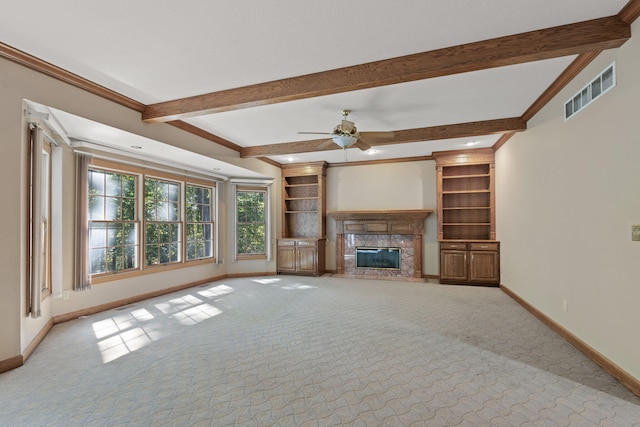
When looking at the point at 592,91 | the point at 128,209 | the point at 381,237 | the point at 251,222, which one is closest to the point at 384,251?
the point at 381,237

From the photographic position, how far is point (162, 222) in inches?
221

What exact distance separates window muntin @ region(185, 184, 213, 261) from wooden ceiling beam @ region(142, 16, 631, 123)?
2898 millimetres

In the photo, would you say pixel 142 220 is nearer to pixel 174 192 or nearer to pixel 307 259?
pixel 174 192

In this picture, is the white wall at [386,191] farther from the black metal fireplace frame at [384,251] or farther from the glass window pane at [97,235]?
the glass window pane at [97,235]

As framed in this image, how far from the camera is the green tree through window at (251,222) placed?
7.33 meters

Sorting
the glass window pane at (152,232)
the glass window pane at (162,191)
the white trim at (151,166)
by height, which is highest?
the white trim at (151,166)

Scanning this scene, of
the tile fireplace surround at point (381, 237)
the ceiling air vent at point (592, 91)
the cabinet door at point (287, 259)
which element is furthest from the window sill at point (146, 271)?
the ceiling air vent at point (592, 91)

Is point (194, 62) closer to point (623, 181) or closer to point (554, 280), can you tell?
point (623, 181)

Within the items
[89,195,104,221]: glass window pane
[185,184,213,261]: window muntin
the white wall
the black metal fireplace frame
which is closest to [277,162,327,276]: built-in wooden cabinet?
the white wall

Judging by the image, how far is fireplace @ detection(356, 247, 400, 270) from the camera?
7285 millimetres

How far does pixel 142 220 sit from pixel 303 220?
394 centimetres

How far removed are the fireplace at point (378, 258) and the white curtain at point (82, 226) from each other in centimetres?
540

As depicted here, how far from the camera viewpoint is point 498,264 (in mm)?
6055

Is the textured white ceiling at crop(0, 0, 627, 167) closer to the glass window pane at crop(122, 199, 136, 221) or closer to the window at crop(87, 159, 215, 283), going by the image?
the window at crop(87, 159, 215, 283)
